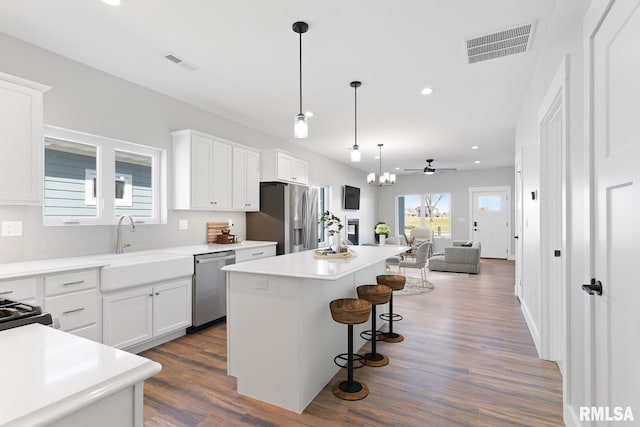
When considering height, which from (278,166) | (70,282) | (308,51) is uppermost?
(308,51)

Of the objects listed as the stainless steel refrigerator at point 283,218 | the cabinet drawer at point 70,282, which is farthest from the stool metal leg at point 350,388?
the stainless steel refrigerator at point 283,218

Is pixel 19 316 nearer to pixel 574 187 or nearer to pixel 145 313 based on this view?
pixel 145 313

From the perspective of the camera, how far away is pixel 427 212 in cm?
1063

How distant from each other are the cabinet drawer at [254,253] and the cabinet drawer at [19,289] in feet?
6.65

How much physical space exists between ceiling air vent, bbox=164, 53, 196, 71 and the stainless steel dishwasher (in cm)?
193

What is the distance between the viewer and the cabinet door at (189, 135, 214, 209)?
3.92 m

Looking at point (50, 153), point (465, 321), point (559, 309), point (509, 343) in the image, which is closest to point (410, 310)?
point (465, 321)

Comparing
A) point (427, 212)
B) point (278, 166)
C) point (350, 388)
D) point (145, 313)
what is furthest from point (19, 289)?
point (427, 212)

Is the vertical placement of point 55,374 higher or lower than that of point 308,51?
lower

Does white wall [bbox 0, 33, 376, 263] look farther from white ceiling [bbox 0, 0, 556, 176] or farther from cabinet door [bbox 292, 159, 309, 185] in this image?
cabinet door [bbox 292, 159, 309, 185]

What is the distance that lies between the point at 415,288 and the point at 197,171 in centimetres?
403

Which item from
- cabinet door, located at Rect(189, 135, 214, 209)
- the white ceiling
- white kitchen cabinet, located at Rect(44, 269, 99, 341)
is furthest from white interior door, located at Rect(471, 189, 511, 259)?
white kitchen cabinet, located at Rect(44, 269, 99, 341)

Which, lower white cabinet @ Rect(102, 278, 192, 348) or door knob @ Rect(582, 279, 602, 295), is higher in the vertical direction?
door knob @ Rect(582, 279, 602, 295)

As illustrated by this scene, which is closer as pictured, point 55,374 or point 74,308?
point 55,374
